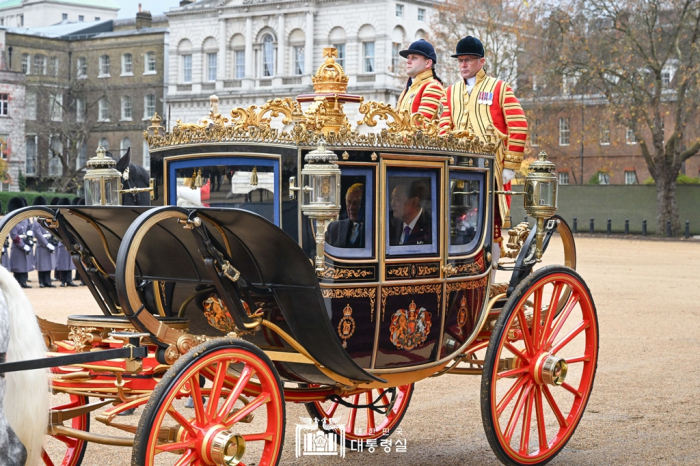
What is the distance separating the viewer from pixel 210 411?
3729mm

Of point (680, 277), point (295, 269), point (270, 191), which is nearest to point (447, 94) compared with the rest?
point (270, 191)

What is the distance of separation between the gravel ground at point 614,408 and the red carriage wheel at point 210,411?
1.60 m

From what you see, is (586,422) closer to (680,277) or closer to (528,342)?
(528,342)

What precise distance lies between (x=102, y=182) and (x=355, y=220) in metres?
1.41

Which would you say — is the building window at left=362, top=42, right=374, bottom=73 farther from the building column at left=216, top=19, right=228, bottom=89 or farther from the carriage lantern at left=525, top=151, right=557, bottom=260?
the carriage lantern at left=525, top=151, right=557, bottom=260

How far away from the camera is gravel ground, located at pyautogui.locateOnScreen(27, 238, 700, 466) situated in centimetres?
561

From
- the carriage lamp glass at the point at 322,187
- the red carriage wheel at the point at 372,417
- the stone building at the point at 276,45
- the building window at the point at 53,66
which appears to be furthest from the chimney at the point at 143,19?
the carriage lamp glass at the point at 322,187

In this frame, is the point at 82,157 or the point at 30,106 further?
the point at 82,157

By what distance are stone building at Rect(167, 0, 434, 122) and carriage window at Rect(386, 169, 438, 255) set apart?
4560 cm

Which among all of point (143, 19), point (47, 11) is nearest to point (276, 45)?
point (143, 19)

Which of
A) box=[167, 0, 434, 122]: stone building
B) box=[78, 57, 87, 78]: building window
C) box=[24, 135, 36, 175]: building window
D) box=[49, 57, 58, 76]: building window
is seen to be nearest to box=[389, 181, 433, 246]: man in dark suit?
box=[167, 0, 434, 122]: stone building

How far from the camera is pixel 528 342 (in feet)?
17.8

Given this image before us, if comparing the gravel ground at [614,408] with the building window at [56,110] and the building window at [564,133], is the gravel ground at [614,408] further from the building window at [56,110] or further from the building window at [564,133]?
the building window at [56,110]

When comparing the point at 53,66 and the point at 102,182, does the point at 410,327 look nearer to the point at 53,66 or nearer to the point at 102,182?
the point at 102,182
